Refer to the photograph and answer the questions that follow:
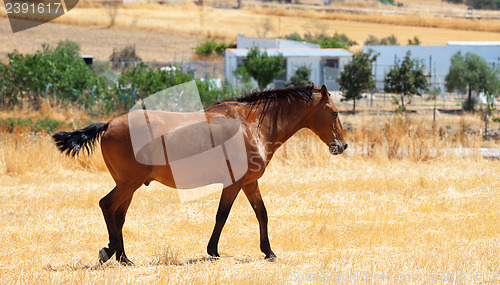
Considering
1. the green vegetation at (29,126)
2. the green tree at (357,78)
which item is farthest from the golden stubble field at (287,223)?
the green tree at (357,78)

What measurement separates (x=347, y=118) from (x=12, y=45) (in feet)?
127

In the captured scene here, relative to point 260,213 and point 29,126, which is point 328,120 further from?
point 29,126

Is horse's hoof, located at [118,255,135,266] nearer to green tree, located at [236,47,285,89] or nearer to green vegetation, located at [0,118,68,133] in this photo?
green vegetation, located at [0,118,68,133]

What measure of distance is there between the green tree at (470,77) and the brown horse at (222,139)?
28588 millimetres

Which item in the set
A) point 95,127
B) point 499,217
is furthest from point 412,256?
point 95,127

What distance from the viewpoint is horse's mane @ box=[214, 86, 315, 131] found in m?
7.96

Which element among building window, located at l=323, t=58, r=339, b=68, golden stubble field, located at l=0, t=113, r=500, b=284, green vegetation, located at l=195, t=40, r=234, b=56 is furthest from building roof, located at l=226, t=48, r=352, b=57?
golden stubble field, located at l=0, t=113, r=500, b=284

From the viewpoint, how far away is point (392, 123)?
17.9 meters

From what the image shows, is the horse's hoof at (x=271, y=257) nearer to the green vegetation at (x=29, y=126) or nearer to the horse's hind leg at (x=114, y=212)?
the horse's hind leg at (x=114, y=212)

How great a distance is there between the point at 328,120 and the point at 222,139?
1.35 m

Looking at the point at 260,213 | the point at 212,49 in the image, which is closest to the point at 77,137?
A: the point at 260,213

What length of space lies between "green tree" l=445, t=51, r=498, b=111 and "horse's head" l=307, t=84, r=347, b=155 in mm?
28478

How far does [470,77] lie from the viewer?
118 feet

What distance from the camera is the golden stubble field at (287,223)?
684 centimetres
